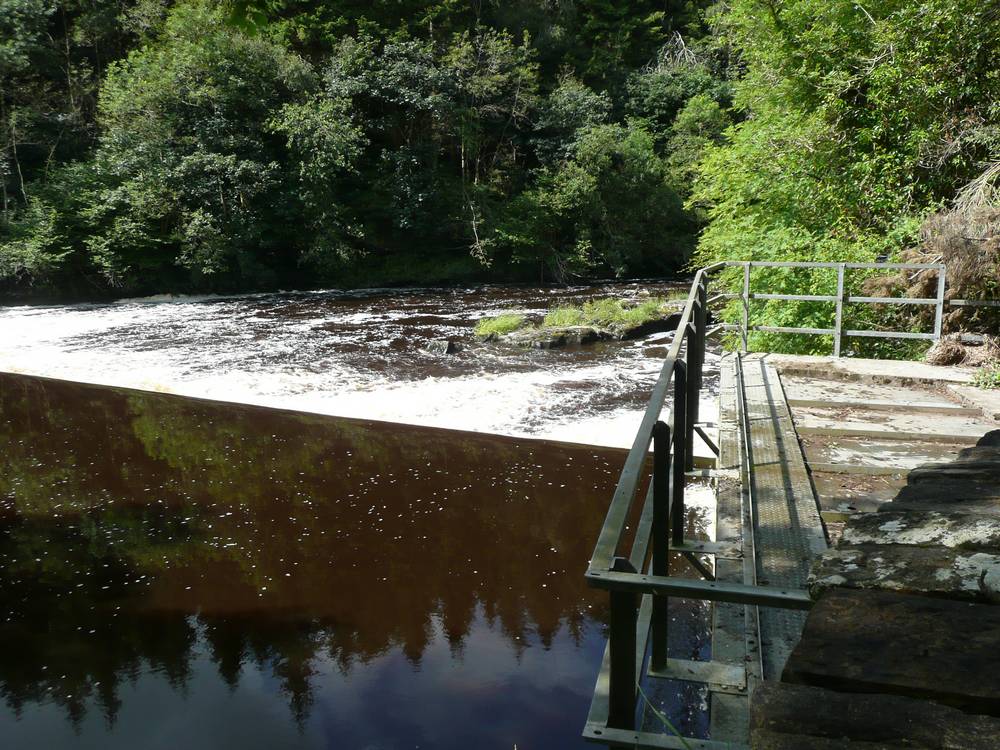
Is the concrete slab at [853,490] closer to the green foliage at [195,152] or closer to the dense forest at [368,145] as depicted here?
the dense forest at [368,145]

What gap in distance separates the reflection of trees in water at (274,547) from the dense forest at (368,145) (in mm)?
7454

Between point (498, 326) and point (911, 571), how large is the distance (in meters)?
14.9

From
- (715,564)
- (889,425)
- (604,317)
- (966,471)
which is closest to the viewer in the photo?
(966,471)

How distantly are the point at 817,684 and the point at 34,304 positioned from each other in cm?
2605

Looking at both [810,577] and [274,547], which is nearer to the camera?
[810,577]

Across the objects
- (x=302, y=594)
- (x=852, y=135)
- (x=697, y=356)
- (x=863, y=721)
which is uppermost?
(x=852, y=135)

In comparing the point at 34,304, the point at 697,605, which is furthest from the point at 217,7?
the point at 697,605

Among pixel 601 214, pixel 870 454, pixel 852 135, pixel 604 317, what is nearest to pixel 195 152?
pixel 601 214

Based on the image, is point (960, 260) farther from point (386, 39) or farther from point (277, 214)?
point (386, 39)

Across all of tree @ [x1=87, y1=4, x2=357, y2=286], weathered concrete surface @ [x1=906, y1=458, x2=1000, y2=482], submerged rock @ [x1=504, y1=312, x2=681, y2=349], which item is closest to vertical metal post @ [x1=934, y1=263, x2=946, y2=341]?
weathered concrete surface @ [x1=906, y1=458, x2=1000, y2=482]

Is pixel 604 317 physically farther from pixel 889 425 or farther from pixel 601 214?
pixel 601 214

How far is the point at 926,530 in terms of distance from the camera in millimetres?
1817

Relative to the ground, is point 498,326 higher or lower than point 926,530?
lower

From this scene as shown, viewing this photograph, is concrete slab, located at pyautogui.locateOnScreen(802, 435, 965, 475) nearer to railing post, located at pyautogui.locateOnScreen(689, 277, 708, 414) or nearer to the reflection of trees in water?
railing post, located at pyautogui.locateOnScreen(689, 277, 708, 414)
